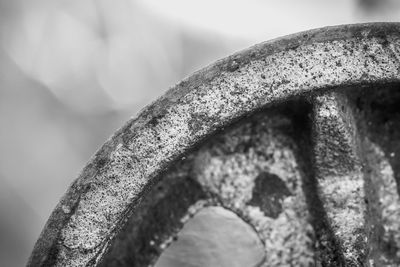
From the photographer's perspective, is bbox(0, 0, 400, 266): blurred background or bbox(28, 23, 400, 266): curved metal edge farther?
bbox(0, 0, 400, 266): blurred background

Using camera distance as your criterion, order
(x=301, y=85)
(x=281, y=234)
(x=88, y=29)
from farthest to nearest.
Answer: (x=88, y=29) < (x=281, y=234) < (x=301, y=85)

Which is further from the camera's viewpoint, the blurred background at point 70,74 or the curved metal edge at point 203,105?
the blurred background at point 70,74

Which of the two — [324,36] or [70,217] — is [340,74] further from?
[70,217]

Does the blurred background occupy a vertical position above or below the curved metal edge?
above

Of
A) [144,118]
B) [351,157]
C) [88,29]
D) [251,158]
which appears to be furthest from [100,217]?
[88,29]

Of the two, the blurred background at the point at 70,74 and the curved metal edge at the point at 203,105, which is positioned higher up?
the blurred background at the point at 70,74
